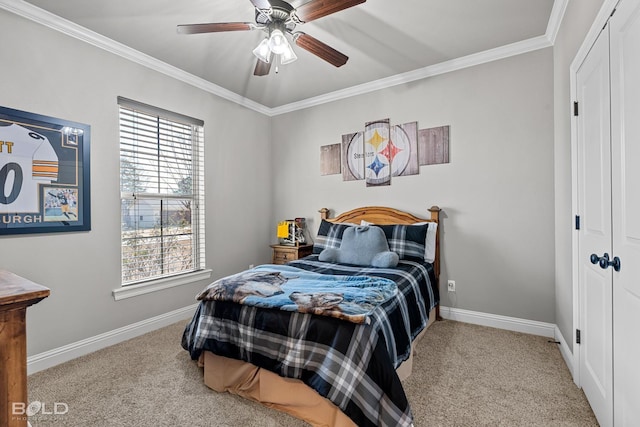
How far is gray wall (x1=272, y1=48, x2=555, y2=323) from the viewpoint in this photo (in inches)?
108

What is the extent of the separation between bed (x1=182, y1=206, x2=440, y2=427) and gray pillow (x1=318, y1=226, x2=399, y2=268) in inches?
13.5

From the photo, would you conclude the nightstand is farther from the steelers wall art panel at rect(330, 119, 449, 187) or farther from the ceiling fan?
the ceiling fan

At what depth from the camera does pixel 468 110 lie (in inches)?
121

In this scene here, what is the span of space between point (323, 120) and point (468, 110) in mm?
1713

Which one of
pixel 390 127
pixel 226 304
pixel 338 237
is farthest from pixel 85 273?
pixel 390 127

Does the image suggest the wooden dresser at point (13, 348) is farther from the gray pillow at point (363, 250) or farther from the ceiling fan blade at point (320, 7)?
the gray pillow at point (363, 250)

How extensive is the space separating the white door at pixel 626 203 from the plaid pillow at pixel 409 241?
5.23 ft

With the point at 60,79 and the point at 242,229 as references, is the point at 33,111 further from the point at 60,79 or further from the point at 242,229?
the point at 242,229

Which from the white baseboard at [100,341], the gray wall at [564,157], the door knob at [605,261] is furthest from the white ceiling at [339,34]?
the white baseboard at [100,341]

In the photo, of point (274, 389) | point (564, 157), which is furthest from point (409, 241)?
point (274, 389)

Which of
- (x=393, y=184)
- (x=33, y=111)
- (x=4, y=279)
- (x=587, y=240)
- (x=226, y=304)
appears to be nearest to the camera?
(x=4, y=279)

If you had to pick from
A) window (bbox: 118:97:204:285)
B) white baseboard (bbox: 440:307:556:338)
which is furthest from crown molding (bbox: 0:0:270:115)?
white baseboard (bbox: 440:307:556:338)

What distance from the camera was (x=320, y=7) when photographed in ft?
5.84

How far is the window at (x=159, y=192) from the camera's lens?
287cm
